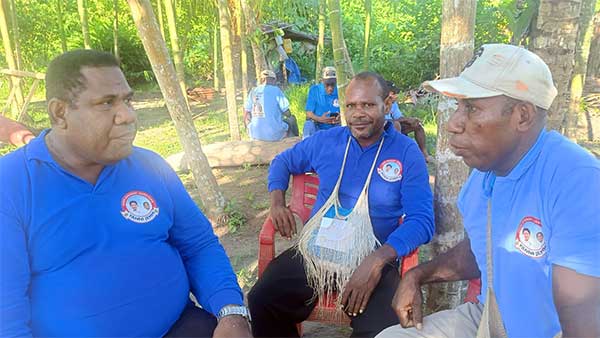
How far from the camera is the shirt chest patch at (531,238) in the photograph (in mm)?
1493

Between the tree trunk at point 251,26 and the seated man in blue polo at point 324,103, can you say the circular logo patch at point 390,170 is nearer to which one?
the seated man in blue polo at point 324,103

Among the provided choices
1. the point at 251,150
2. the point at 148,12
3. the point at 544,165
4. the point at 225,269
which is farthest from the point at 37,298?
the point at 251,150

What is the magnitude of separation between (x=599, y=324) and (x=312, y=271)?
1466mm

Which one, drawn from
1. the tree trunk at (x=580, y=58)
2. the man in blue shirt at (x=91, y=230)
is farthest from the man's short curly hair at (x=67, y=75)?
the tree trunk at (x=580, y=58)

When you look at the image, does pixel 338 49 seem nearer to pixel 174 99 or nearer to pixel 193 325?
pixel 174 99

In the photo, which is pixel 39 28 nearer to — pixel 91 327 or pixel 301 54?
pixel 301 54

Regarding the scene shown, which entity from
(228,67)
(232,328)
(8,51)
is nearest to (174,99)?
(232,328)

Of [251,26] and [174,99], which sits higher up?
[251,26]

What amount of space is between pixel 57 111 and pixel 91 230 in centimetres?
48

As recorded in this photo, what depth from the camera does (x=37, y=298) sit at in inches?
65.9

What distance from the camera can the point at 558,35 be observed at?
104 inches

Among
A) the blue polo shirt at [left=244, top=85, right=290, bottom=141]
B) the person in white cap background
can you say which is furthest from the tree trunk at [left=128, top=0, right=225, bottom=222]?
the person in white cap background

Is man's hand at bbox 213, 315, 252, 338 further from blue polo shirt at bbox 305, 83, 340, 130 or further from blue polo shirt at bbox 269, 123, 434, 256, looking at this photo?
blue polo shirt at bbox 305, 83, 340, 130

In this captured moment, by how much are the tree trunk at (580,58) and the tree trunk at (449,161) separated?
9.53 feet
